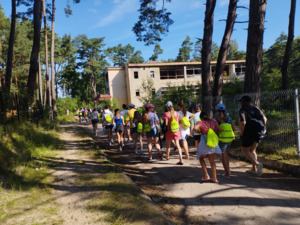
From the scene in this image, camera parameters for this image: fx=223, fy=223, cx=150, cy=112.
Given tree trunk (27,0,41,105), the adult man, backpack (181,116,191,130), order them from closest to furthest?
the adult man, backpack (181,116,191,130), tree trunk (27,0,41,105)

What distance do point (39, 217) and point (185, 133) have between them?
15.4ft

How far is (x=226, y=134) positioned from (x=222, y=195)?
4.47 feet

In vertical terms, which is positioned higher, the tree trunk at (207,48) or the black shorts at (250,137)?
the tree trunk at (207,48)

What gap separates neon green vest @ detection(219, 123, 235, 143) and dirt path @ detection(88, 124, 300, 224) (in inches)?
36.4

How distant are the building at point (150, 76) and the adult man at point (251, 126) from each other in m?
30.7

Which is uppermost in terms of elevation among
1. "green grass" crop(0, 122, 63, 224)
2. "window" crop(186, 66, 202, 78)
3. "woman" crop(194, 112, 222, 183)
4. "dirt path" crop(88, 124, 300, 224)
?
"window" crop(186, 66, 202, 78)

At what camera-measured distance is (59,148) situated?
9156 millimetres

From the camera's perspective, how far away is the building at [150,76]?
118 ft

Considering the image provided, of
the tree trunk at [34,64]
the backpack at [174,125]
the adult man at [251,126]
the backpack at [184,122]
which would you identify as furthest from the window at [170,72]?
the adult man at [251,126]

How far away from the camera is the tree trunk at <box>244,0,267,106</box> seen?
24.2 ft

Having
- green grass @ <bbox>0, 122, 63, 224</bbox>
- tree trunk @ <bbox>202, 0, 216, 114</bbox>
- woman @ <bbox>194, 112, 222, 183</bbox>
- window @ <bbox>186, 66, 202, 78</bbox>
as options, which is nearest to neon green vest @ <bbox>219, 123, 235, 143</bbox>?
woman @ <bbox>194, 112, 222, 183</bbox>

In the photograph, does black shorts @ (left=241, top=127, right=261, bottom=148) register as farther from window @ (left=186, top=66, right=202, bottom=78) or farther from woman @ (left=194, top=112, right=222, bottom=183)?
window @ (left=186, top=66, right=202, bottom=78)

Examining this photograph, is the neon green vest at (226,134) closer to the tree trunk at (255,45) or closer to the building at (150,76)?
the tree trunk at (255,45)

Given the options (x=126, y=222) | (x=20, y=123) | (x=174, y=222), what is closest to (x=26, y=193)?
(x=126, y=222)
